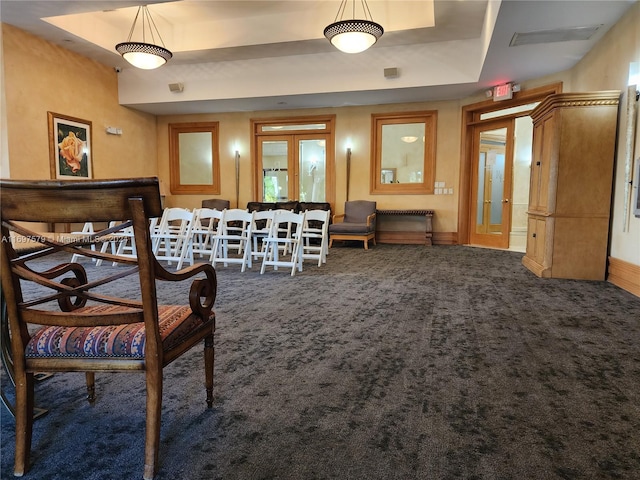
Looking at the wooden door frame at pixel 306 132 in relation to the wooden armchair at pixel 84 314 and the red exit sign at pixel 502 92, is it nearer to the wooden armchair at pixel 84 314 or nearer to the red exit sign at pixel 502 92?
the red exit sign at pixel 502 92

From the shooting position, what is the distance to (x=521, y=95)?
683 cm

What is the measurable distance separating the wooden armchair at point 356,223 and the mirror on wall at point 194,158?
11.3ft

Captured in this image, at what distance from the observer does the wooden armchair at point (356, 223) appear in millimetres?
7492

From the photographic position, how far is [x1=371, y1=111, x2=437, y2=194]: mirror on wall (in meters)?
8.42

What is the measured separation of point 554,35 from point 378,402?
16.8 ft

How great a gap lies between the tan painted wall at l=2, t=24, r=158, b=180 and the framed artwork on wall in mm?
104

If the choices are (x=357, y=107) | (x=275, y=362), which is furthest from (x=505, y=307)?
(x=357, y=107)

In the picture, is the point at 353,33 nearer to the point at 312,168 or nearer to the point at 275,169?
the point at 312,168

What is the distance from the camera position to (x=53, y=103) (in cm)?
686

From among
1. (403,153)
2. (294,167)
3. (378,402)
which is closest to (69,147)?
(294,167)

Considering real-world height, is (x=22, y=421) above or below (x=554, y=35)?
below

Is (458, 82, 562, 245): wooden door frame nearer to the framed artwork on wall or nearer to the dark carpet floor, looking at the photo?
the dark carpet floor

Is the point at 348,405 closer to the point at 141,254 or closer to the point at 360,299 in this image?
the point at 141,254

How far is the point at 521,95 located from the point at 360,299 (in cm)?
539
